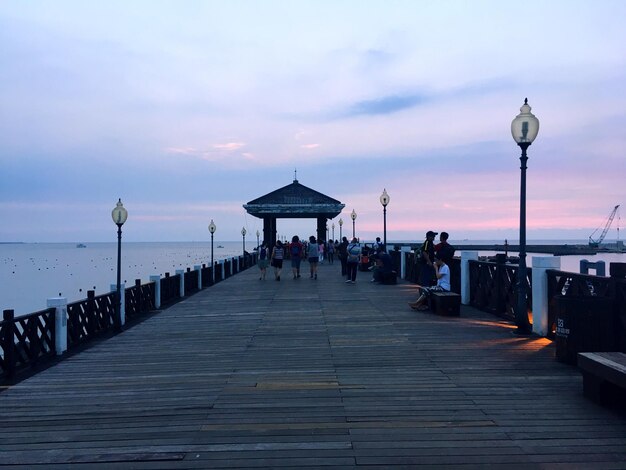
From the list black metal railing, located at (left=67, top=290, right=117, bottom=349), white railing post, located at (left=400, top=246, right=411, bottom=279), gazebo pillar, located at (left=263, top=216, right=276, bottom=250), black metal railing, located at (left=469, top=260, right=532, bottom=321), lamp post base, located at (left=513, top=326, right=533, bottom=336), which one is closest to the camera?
lamp post base, located at (left=513, top=326, right=533, bottom=336)

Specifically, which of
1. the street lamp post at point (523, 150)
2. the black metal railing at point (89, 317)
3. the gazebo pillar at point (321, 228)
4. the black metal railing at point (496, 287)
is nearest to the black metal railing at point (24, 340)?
the black metal railing at point (89, 317)

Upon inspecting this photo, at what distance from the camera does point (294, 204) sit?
3541cm

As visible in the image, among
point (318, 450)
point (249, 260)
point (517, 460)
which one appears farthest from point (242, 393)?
point (249, 260)

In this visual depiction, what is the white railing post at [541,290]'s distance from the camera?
9.24 meters

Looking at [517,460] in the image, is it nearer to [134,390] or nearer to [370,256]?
[134,390]

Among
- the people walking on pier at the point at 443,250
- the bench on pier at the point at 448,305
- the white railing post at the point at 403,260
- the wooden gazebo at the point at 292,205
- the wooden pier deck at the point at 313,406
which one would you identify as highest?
the wooden gazebo at the point at 292,205

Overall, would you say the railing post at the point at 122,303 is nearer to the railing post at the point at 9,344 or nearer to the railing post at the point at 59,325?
the railing post at the point at 59,325

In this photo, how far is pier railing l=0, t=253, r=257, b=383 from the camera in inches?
296

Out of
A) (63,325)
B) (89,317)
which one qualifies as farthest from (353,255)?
(63,325)

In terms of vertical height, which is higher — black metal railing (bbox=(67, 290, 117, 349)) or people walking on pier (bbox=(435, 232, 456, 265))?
people walking on pier (bbox=(435, 232, 456, 265))

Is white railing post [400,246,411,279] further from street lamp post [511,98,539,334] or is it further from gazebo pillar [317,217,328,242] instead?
gazebo pillar [317,217,328,242]

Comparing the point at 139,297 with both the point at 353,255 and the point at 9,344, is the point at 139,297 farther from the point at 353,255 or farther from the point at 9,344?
the point at 353,255

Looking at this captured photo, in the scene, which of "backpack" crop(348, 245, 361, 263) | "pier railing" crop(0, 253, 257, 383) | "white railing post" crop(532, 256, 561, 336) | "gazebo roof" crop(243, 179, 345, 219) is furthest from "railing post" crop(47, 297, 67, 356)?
"gazebo roof" crop(243, 179, 345, 219)

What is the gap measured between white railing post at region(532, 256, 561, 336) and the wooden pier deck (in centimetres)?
51
